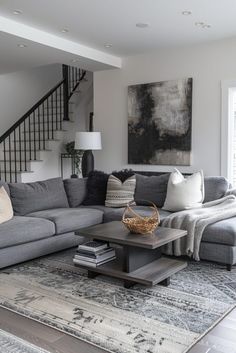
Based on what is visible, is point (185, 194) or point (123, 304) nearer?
point (123, 304)

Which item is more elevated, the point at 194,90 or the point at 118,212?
the point at 194,90

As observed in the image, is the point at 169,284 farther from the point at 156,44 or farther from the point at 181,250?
the point at 156,44

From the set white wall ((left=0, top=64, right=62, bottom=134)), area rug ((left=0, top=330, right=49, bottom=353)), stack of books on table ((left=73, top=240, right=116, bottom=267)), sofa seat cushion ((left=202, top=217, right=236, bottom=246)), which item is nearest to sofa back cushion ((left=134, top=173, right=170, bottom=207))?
sofa seat cushion ((left=202, top=217, right=236, bottom=246))

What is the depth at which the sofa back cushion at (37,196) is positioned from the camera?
4.49 meters

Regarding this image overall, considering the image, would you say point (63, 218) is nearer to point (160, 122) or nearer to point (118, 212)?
point (118, 212)

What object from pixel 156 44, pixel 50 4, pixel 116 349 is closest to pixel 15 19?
pixel 50 4

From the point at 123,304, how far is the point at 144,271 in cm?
42

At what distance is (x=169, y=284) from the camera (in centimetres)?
334

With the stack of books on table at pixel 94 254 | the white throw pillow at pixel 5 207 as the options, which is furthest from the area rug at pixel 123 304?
the white throw pillow at pixel 5 207

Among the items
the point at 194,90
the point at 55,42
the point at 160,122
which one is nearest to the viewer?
the point at 55,42

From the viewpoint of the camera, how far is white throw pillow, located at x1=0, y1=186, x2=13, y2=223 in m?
3.95

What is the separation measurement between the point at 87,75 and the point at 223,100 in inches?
140

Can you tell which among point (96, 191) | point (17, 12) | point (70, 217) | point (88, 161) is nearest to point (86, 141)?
point (88, 161)

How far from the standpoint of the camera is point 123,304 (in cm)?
293
